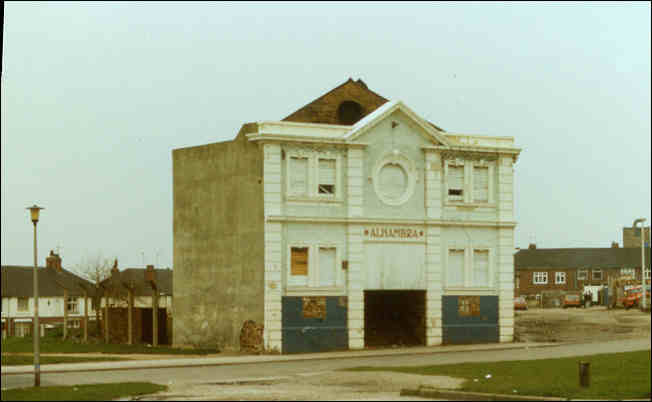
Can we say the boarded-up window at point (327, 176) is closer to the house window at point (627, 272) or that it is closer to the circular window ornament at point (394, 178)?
the circular window ornament at point (394, 178)

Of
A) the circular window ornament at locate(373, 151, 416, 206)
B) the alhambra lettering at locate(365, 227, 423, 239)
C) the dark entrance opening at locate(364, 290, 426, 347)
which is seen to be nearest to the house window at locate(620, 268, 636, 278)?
the dark entrance opening at locate(364, 290, 426, 347)

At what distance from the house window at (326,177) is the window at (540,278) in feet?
271

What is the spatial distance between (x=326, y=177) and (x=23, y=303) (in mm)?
61899

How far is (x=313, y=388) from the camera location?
2692 cm

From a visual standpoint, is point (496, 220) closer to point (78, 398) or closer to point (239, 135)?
point (239, 135)

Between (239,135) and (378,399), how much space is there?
25.0 metres

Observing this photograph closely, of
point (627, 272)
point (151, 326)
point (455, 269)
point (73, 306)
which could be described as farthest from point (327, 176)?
point (627, 272)

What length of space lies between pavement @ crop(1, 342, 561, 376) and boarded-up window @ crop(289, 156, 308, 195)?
268 inches

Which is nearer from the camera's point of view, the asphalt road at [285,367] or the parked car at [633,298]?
the asphalt road at [285,367]

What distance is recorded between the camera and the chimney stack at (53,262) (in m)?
106

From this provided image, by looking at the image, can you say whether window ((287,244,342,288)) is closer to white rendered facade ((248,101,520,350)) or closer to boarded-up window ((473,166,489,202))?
white rendered facade ((248,101,520,350))

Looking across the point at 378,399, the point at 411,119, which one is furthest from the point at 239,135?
the point at 378,399

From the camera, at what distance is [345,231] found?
45.2 metres

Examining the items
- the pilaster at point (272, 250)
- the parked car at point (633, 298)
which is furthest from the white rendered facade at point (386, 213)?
the parked car at point (633, 298)
